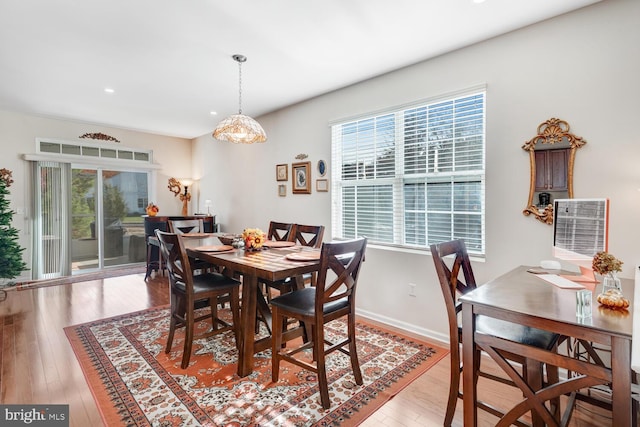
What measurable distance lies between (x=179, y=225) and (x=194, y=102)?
1.74 metres

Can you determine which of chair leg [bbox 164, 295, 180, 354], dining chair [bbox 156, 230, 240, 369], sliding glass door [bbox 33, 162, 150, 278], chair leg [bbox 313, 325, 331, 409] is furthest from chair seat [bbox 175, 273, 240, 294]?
sliding glass door [bbox 33, 162, 150, 278]

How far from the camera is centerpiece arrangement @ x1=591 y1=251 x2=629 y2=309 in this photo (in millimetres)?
1289

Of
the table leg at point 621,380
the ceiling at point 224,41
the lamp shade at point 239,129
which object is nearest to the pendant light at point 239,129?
the lamp shade at point 239,129

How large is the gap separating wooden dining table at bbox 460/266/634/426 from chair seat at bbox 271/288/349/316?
0.87m

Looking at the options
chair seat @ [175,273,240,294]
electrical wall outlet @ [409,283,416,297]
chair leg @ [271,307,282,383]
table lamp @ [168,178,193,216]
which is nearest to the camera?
chair leg @ [271,307,282,383]

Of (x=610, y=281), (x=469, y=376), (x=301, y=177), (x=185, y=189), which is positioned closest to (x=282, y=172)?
(x=301, y=177)

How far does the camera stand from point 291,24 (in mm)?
2453

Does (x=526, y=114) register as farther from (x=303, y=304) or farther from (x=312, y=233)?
(x=303, y=304)

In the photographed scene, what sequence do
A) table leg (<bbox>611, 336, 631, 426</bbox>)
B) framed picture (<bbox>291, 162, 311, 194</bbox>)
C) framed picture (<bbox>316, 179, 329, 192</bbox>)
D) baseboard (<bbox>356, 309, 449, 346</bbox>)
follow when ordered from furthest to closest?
framed picture (<bbox>291, 162, 311, 194</bbox>)
framed picture (<bbox>316, 179, 329, 192</bbox>)
baseboard (<bbox>356, 309, 449, 346</bbox>)
table leg (<bbox>611, 336, 631, 426</bbox>)

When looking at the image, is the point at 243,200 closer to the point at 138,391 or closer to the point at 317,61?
the point at 317,61

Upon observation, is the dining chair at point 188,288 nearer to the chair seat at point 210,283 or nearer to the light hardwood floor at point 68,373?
the chair seat at point 210,283

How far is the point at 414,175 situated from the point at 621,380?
226cm

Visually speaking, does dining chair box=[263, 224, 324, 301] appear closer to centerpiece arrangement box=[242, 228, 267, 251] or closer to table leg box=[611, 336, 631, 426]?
centerpiece arrangement box=[242, 228, 267, 251]

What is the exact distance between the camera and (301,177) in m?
Answer: 4.25
